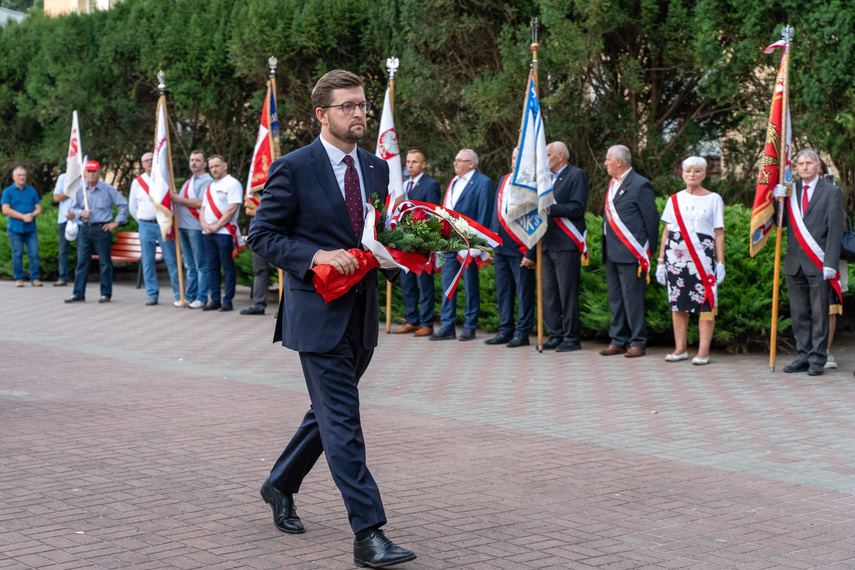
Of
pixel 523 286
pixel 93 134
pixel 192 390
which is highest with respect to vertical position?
pixel 93 134

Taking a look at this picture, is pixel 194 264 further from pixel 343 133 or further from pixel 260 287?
pixel 343 133

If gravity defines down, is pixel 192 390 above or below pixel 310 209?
below

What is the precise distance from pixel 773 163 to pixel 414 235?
5.91 metres

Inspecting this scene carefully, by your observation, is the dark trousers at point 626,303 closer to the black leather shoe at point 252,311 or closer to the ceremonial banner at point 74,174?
the black leather shoe at point 252,311

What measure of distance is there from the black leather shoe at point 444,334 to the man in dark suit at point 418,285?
274 millimetres

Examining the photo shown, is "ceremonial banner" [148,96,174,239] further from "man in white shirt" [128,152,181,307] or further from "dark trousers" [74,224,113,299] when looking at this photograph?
"dark trousers" [74,224,113,299]

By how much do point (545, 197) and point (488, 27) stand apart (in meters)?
4.15

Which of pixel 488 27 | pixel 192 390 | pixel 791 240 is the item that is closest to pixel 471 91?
pixel 488 27

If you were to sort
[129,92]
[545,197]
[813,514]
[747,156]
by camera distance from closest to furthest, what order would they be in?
[813,514]
[545,197]
[747,156]
[129,92]

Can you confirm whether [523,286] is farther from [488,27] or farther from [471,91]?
[488,27]

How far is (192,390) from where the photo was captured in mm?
8438

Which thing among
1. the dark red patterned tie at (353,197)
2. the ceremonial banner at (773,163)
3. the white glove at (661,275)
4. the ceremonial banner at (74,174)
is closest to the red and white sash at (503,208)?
the white glove at (661,275)

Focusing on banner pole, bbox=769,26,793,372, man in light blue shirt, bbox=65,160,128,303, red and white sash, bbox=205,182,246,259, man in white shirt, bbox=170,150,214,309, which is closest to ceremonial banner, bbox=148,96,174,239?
man in white shirt, bbox=170,150,214,309

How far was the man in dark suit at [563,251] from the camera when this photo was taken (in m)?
10.6
